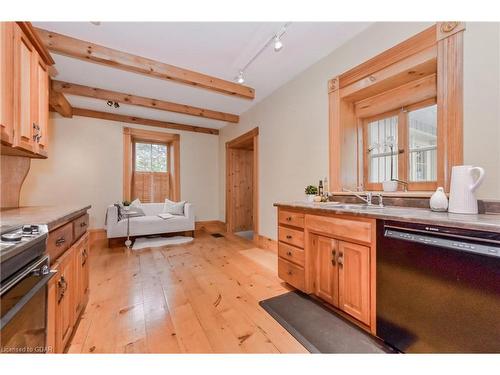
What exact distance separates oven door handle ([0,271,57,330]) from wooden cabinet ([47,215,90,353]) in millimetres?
114

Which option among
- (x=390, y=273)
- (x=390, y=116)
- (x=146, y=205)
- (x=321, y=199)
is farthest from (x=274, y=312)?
(x=146, y=205)

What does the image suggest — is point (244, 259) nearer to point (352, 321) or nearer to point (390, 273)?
point (352, 321)

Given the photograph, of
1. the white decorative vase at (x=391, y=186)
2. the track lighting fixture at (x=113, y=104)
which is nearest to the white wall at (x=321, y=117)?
the white decorative vase at (x=391, y=186)

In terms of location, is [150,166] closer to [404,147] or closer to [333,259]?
[333,259]

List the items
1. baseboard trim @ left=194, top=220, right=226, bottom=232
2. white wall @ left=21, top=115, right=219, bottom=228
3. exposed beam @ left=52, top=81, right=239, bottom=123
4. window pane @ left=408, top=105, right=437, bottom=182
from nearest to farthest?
window pane @ left=408, top=105, right=437, bottom=182 → exposed beam @ left=52, top=81, right=239, bottom=123 → white wall @ left=21, top=115, right=219, bottom=228 → baseboard trim @ left=194, top=220, right=226, bottom=232

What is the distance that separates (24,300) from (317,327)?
170 centimetres

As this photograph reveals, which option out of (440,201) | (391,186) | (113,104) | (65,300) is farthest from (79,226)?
(113,104)

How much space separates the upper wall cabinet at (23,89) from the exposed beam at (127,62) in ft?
1.53

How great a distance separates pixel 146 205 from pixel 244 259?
2.69 meters

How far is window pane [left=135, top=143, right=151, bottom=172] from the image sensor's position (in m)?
4.83

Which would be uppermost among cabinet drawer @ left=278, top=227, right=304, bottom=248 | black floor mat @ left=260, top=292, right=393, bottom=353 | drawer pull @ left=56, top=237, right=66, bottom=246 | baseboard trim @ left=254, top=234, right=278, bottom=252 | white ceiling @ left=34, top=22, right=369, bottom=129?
white ceiling @ left=34, top=22, right=369, bottom=129

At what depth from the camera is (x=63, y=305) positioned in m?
1.21

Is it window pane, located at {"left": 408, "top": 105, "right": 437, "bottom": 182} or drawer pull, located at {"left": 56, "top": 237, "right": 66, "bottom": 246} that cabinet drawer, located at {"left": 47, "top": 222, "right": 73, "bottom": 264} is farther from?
window pane, located at {"left": 408, "top": 105, "right": 437, "bottom": 182}

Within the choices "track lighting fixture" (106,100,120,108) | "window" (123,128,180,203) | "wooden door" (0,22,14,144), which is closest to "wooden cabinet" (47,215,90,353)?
"wooden door" (0,22,14,144)
